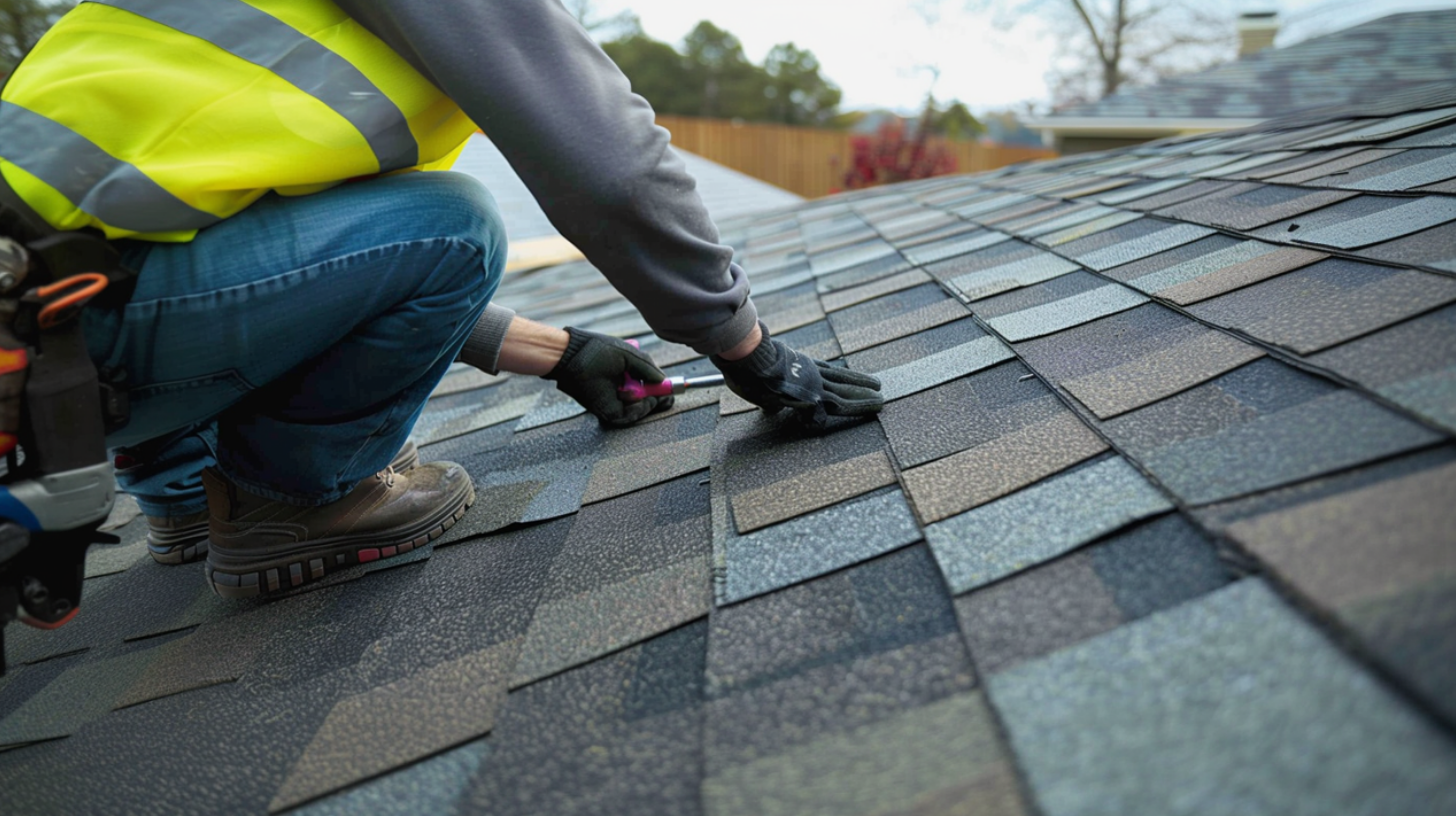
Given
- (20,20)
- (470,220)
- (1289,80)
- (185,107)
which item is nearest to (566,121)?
(470,220)

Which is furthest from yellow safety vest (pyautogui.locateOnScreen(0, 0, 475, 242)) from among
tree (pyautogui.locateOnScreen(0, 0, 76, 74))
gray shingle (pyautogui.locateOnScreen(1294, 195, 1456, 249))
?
tree (pyautogui.locateOnScreen(0, 0, 76, 74))

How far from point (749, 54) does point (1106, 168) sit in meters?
19.5

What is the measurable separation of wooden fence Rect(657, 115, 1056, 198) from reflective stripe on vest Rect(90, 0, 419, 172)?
40.4ft

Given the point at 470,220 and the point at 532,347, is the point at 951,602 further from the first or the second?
the point at 532,347

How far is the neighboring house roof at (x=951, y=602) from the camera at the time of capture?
51 cm

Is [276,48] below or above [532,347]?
above

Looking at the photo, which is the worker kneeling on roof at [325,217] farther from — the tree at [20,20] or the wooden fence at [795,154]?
the wooden fence at [795,154]

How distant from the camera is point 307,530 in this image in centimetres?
122

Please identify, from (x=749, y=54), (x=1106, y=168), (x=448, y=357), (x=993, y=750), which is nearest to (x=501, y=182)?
(x=1106, y=168)

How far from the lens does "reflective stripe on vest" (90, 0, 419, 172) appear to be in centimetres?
90

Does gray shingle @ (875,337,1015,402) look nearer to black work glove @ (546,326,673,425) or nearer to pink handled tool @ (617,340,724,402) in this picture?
pink handled tool @ (617,340,724,402)

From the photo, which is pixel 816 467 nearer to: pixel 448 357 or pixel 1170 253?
pixel 448 357

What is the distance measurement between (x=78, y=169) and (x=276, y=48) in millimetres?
252

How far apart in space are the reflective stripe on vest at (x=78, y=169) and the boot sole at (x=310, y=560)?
53 centimetres
